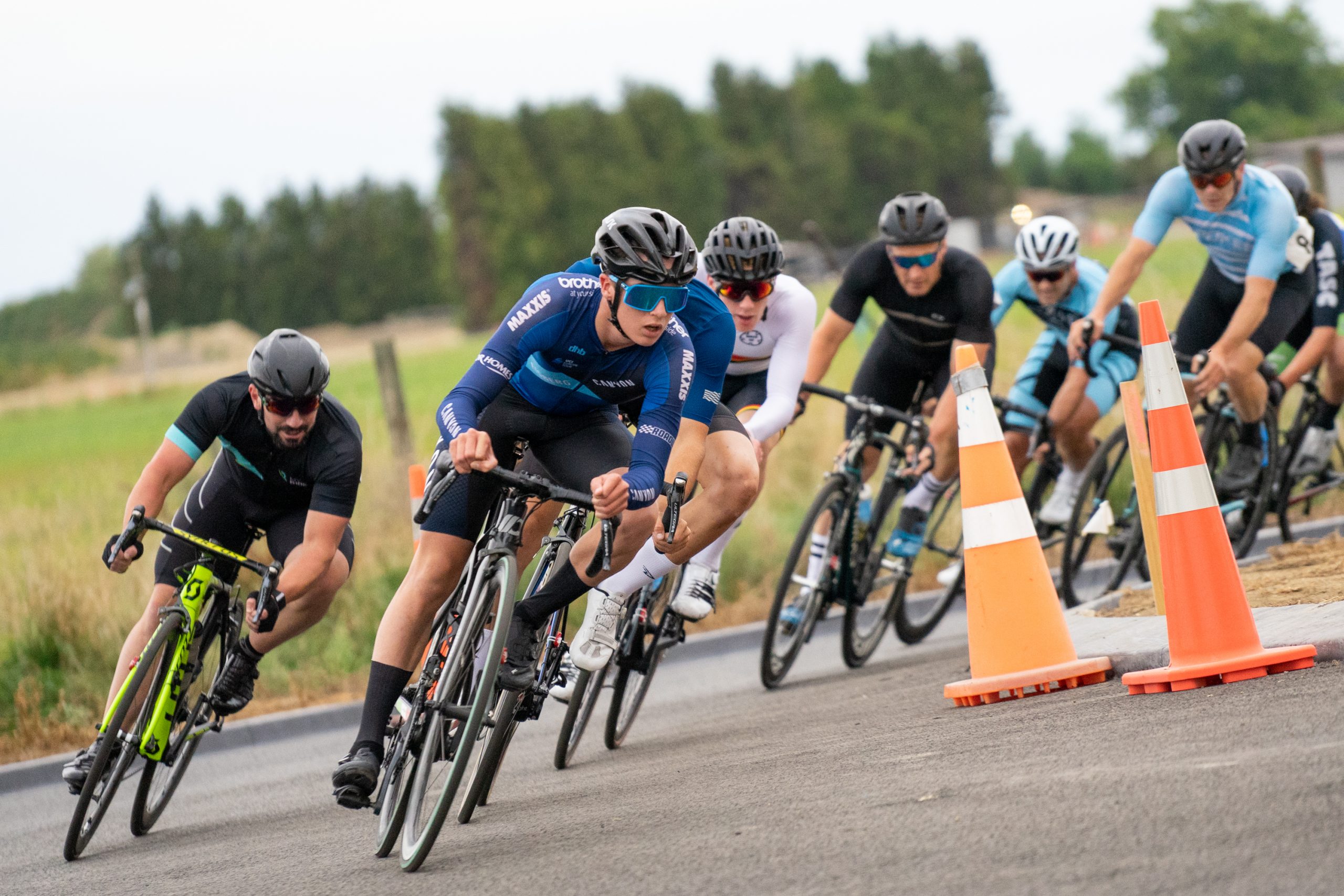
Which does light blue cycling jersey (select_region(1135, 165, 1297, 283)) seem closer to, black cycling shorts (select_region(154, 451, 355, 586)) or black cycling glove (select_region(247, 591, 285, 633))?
black cycling shorts (select_region(154, 451, 355, 586))

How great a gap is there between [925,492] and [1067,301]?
176 centimetres

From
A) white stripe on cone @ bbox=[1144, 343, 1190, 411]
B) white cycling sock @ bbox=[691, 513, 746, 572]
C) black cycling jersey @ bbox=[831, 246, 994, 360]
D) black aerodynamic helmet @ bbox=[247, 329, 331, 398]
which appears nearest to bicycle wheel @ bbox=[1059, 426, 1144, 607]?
black cycling jersey @ bbox=[831, 246, 994, 360]

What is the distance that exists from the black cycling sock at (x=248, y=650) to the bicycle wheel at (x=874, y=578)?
128 inches

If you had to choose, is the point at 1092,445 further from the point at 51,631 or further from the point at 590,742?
the point at 51,631

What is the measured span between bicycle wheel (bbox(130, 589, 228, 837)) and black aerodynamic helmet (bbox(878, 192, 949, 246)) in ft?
13.4

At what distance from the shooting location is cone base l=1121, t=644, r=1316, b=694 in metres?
5.27

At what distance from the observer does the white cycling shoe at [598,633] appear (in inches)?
243

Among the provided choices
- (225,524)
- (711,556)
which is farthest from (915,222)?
(225,524)

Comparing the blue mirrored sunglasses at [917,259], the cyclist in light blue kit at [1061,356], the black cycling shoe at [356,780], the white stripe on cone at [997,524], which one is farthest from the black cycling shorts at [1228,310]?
the black cycling shoe at [356,780]

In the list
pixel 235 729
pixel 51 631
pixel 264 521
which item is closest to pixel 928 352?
pixel 264 521

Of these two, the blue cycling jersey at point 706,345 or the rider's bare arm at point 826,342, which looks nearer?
the blue cycling jersey at point 706,345

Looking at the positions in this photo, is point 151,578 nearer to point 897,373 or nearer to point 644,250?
point 897,373

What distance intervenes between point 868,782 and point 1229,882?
172 cm

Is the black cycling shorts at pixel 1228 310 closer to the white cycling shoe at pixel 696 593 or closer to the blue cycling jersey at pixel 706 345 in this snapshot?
the white cycling shoe at pixel 696 593
